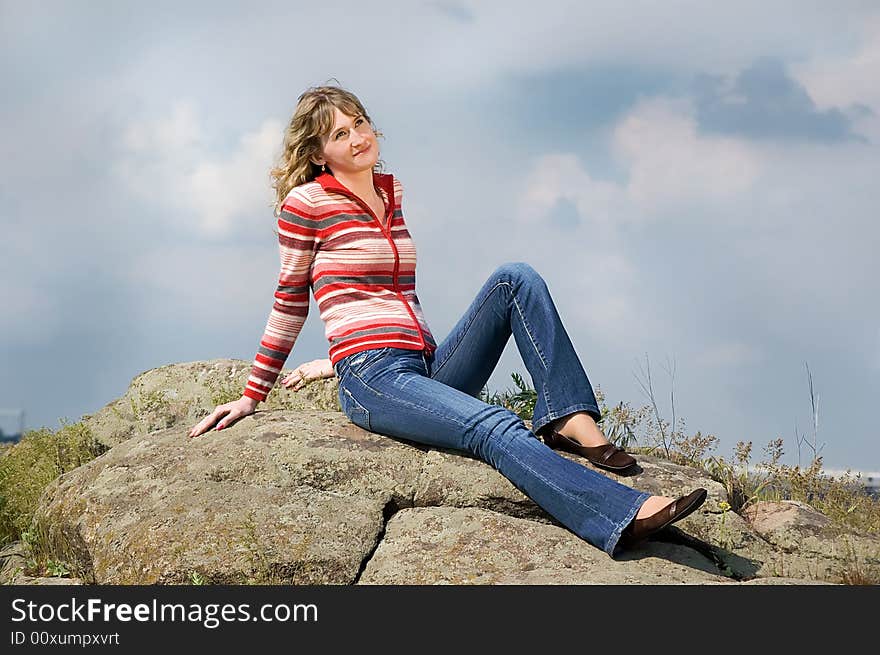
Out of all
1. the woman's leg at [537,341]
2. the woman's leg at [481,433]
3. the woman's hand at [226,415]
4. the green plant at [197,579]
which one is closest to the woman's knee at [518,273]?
the woman's leg at [537,341]


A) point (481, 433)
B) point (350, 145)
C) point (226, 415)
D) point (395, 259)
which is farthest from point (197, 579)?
point (350, 145)

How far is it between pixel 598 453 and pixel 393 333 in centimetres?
141

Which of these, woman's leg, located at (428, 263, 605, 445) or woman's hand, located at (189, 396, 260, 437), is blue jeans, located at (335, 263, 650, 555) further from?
woman's hand, located at (189, 396, 260, 437)

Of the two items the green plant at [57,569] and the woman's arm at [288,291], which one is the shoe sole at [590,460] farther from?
the green plant at [57,569]

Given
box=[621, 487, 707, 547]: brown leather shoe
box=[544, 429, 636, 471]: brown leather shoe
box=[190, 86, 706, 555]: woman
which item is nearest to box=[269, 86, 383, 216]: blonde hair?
box=[190, 86, 706, 555]: woman

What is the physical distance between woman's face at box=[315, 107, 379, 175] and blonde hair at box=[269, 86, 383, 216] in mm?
41

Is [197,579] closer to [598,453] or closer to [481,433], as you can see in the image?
[481,433]

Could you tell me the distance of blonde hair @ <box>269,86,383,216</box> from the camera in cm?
577

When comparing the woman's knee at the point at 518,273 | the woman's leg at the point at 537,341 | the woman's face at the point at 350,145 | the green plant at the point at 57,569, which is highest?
the woman's face at the point at 350,145

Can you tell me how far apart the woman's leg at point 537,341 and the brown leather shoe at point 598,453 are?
4cm

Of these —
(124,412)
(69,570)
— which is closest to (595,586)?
(69,570)

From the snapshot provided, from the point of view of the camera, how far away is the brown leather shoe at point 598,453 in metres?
5.48
